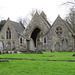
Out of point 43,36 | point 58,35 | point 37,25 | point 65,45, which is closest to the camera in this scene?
point 65,45

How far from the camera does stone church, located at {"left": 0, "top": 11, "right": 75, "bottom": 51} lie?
1538 inches

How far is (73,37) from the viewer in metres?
38.9

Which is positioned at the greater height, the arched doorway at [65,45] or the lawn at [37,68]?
the arched doorway at [65,45]

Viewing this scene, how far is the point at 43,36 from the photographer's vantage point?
41469 mm

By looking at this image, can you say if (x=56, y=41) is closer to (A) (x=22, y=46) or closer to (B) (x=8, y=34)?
(A) (x=22, y=46)

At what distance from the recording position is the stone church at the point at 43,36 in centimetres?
3906

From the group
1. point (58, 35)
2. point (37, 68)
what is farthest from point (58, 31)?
point (37, 68)

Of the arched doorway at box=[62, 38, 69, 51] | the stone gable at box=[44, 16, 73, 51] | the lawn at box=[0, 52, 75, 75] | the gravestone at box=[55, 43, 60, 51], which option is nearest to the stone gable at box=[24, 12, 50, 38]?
the stone gable at box=[44, 16, 73, 51]

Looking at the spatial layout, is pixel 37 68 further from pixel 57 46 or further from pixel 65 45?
pixel 57 46

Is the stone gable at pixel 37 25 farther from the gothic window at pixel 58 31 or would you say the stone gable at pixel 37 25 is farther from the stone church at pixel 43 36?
the gothic window at pixel 58 31

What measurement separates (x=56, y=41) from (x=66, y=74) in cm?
3095

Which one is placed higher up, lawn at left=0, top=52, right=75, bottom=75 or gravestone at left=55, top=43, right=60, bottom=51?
gravestone at left=55, top=43, right=60, bottom=51

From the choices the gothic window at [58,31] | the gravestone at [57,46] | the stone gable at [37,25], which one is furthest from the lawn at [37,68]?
the stone gable at [37,25]

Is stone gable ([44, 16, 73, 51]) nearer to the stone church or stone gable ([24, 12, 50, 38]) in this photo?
the stone church
